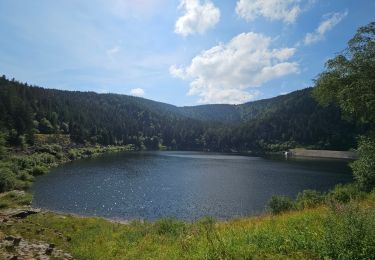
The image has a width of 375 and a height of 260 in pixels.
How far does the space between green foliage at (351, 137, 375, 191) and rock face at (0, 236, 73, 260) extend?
1206 inches

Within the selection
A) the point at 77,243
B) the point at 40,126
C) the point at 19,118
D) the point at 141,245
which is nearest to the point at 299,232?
the point at 141,245

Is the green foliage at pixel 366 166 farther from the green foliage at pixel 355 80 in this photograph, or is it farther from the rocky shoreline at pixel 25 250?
the rocky shoreline at pixel 25 250

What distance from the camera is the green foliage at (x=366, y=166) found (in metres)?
34.8

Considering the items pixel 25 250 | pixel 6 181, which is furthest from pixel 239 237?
pixel 6 181

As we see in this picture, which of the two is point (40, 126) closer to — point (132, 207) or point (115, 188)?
point (115, 188)

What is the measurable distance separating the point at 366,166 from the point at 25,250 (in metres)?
33.1

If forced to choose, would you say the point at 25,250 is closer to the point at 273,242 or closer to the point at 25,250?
the point at 25,250

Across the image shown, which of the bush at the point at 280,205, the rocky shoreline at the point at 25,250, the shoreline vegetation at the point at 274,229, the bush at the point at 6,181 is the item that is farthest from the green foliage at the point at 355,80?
the bush at the point at 6,181

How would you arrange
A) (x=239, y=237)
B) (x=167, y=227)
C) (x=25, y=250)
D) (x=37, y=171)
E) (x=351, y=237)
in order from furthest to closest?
(x=37, y=171)
(x=167, y=227)
(x=25, y=250)
(x=239, y=237)
(x=351, y=237)

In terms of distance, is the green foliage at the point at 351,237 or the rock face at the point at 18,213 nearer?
the green foliage at the point at 351,237

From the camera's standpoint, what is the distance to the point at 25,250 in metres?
18.4

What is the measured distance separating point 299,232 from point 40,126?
191908 mm

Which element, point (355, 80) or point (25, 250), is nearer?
point (25, 250)

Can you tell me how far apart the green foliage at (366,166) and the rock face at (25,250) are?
3063cm
